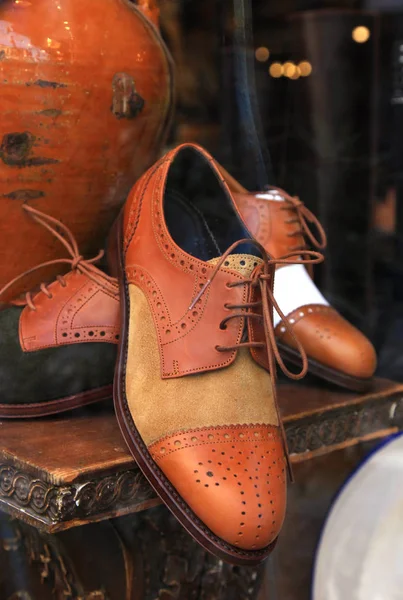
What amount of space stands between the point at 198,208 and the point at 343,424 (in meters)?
0.23

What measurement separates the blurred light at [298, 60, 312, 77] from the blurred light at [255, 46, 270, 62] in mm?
48

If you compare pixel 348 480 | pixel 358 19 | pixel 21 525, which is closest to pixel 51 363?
pixel 21 525

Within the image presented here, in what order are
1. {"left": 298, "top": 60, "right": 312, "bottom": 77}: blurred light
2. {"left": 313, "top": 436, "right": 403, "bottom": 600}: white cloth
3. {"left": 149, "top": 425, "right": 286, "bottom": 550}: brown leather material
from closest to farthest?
{"left": 149, "top": 425, "right": 286, "bottom": 550}: brown leather material
{"left": 313, "top": 436, "right": 403, "bottom": 600}: white cloth
{"left": 298, "top": 60, "right": 312, "bottom": 77}: blurred light

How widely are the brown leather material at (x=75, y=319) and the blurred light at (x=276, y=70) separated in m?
0.32

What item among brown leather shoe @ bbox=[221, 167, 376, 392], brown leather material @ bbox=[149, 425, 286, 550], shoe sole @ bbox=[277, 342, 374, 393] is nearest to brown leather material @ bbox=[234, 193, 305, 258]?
brown leather shoe @ bbox=[221, 167, 376, 392]

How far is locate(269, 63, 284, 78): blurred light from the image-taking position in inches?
33.4

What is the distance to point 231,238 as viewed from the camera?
0.67 m

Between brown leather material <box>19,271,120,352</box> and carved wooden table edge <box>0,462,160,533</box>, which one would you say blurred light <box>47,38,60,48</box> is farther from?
carved wooden table edge <box>0,462,160,533</box>

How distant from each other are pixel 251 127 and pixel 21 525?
46 cm

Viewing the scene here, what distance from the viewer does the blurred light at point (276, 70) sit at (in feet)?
2.78

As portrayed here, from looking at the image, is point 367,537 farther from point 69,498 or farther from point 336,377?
point 69,498

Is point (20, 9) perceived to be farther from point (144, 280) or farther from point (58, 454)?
point (58, 454)

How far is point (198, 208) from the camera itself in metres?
0.71

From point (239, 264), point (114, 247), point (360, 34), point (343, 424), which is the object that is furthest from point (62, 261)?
point (360, 34)
